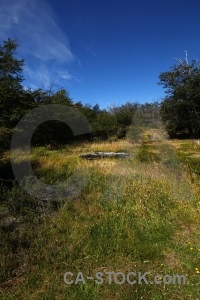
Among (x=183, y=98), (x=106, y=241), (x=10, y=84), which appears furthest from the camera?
(x=183, y=98)

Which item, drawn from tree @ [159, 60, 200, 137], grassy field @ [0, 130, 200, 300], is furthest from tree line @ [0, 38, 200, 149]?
grassy field @ [0, 130, 200, 300]

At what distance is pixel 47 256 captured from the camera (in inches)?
113

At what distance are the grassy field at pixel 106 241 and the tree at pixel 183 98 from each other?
19.5 m

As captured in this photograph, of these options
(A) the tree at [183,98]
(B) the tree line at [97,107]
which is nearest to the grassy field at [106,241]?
(B) the tree line at [97,107]

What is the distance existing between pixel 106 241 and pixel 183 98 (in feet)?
75.4

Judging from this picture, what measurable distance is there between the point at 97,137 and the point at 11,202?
17837mm

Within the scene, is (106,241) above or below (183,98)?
below

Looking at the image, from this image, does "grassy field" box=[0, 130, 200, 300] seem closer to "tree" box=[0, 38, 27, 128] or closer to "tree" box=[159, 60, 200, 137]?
"tree" box=[0, 38, 27, 128]

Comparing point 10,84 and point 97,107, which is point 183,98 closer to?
point 97,107

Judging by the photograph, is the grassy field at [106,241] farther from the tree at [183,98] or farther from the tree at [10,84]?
the tree at [183,98]

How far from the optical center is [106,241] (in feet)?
10.7

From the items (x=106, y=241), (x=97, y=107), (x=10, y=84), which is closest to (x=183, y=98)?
(x=97, y=107)

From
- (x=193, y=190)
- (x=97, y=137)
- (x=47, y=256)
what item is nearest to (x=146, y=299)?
(x=47, y=256)

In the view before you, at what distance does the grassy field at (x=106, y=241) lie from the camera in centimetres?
238
